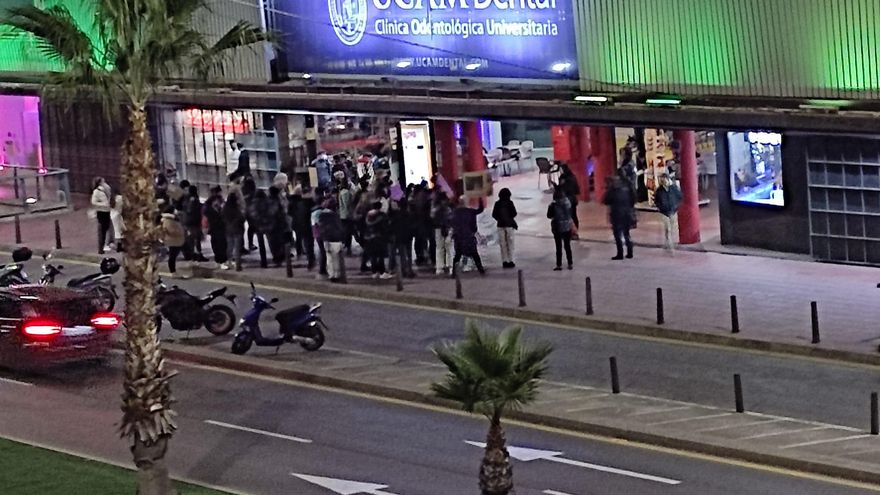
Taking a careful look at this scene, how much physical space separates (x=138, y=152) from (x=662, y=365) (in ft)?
29.3

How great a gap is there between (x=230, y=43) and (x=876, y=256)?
14.9 m

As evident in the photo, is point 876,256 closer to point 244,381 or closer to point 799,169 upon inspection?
point 799,169

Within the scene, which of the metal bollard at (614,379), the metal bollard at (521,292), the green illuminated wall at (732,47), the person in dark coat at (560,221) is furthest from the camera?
the person in dark coat at (560,221)

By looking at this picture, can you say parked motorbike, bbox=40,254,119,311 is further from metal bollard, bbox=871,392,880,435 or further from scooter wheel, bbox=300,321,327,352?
metal bollard, bbox=871,392,880,435

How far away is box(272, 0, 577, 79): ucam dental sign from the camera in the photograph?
29.6 metres

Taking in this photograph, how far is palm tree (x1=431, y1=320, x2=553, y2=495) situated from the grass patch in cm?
402

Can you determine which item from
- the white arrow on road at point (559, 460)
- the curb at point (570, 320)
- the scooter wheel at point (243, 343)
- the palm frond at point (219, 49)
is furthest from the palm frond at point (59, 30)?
the curb at point (570, 320)

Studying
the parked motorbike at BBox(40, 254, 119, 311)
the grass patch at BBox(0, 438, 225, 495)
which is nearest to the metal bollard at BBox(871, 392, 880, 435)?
the grass patch at BBox(0, 438, 225, 495)

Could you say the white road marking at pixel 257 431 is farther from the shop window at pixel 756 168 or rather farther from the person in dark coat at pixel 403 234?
the shop window at pixel 756 168

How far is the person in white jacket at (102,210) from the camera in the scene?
108 feet

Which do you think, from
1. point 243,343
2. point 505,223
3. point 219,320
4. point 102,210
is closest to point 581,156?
point 505,223

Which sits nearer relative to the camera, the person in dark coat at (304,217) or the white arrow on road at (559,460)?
the white arrow on road at (559,460)

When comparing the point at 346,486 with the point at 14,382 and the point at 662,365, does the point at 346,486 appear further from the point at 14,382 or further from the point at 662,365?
the point at 14,382

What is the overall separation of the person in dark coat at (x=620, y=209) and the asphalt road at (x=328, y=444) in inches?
336
